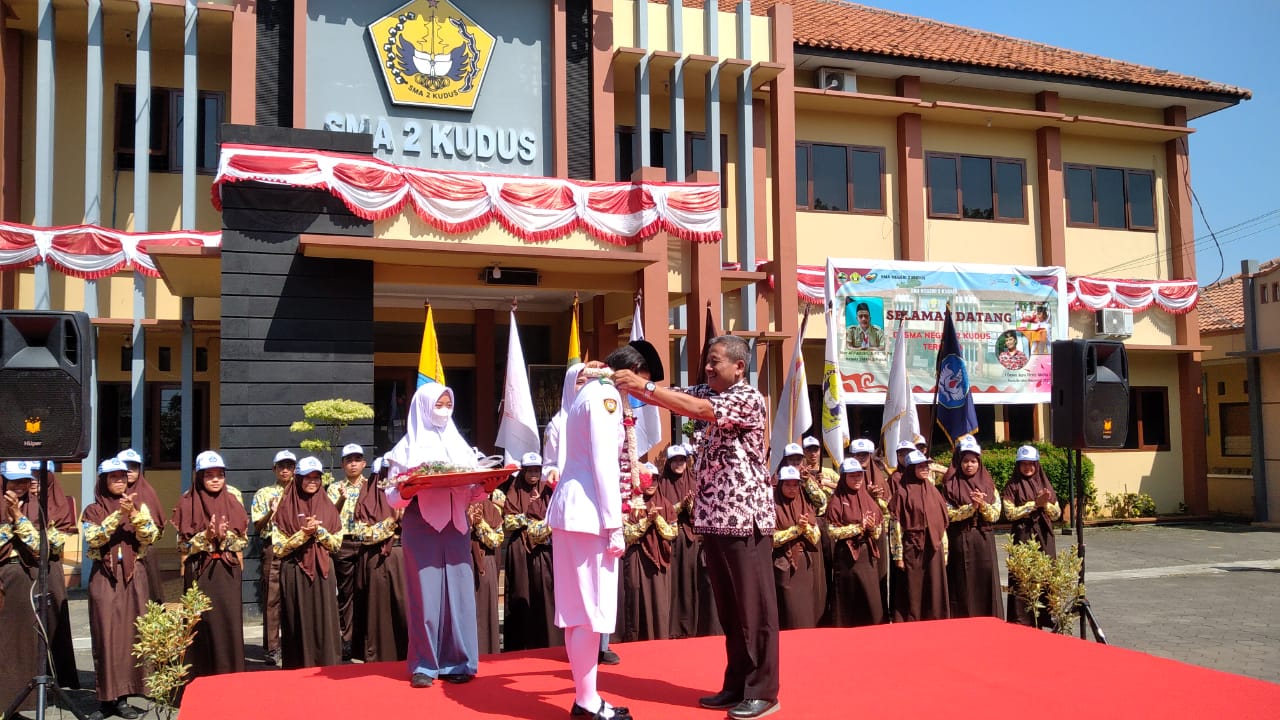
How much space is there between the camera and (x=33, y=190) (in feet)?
45.9

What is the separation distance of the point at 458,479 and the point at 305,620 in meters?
2.85

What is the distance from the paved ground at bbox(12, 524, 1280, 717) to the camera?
858 centimetres

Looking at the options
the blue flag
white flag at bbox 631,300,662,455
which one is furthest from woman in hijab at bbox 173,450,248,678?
the blue flag

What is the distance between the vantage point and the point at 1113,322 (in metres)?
18.7

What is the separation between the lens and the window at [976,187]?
18.7 metres

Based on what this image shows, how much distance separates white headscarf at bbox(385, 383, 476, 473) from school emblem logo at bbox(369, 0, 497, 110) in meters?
8.55

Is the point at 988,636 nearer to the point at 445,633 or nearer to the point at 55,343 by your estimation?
the point at 445,633

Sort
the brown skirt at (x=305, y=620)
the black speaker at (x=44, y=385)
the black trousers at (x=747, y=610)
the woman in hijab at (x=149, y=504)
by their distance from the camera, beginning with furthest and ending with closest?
the brown skirt at (x=305, y=620) → the woman in hijab at (x=149, y=504) → the black speaker at (x=44, y=385) → the black trousers at (x=747, y=610)

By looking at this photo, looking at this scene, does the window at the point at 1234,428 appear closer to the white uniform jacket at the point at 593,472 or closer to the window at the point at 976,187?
the window at the point at 976,187

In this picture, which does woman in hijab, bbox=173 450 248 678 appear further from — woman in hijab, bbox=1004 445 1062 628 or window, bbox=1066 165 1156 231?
window, bbox=1066 165 1156 231


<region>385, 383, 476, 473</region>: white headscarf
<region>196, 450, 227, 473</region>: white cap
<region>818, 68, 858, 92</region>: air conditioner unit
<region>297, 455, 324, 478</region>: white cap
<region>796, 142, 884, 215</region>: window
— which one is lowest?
<region>297, 455, 324, 478</region>: white cap

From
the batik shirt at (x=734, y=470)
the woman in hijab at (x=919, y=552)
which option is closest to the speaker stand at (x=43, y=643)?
the batik shirt at (x=734, y=470)

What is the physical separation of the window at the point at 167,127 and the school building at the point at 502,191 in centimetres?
4

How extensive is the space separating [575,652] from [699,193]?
8241 mm
